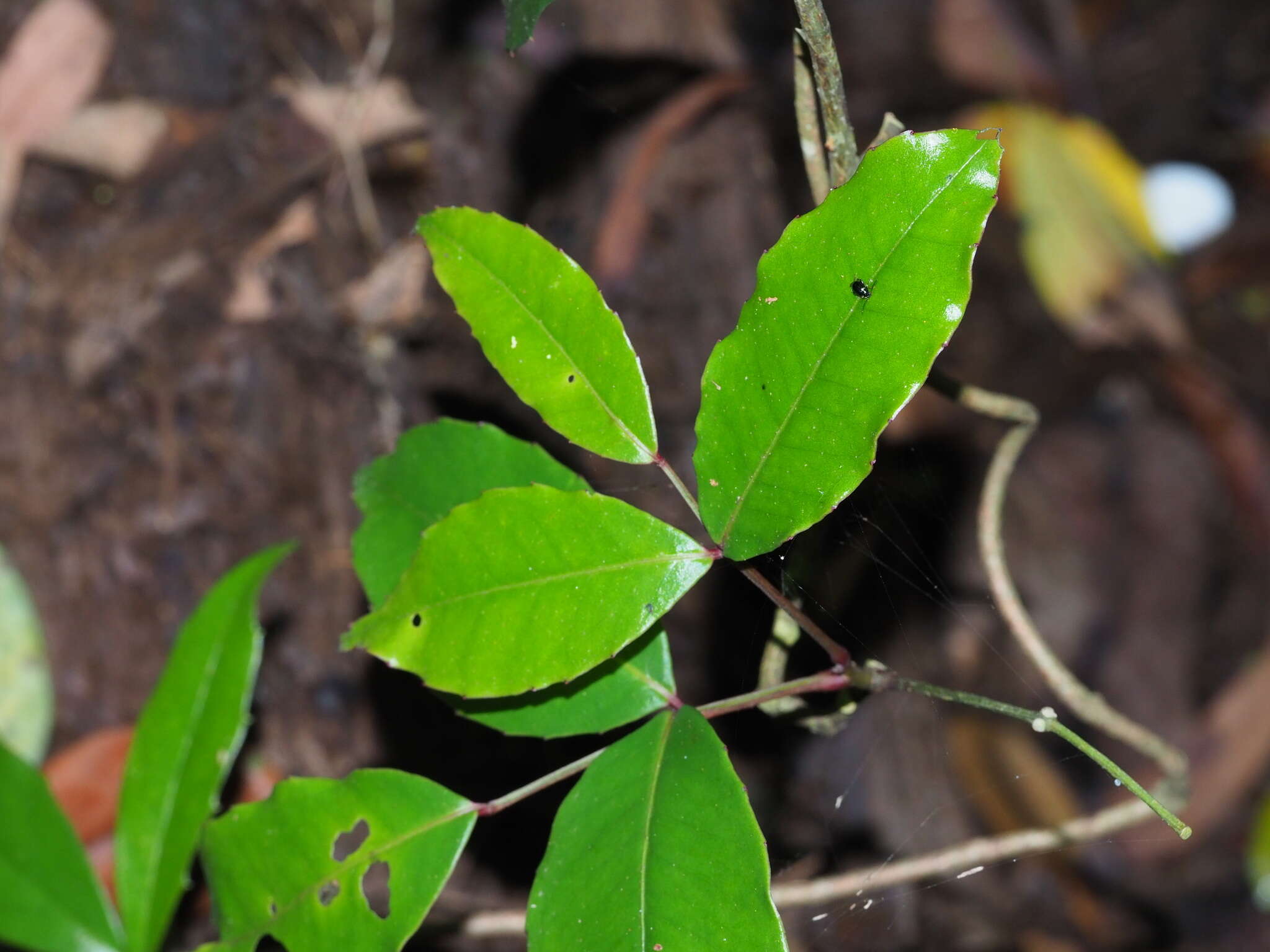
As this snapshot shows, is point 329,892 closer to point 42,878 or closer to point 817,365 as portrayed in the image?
point 42,878

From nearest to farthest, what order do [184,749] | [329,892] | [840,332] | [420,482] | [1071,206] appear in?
[840,332] < [420,482] < [329,892] < [184,749] < [1071,206]

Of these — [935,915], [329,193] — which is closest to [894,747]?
[935,915]

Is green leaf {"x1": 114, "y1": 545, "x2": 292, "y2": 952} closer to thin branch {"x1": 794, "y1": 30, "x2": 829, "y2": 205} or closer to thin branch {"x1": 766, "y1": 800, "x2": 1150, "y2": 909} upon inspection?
thin branch {"x1": 766, "y1": 800, "x2": 1150, "y2": 909}

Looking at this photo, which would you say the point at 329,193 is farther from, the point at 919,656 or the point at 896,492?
the point at 919,656

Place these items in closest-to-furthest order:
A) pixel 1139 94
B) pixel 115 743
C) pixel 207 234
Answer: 1. pixel 115 743
2. pixel 207 234
3. pixel 1139 94

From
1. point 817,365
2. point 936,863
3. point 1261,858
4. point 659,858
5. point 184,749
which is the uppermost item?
point 817,365

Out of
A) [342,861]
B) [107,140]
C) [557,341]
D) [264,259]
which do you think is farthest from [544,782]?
[107,140]
